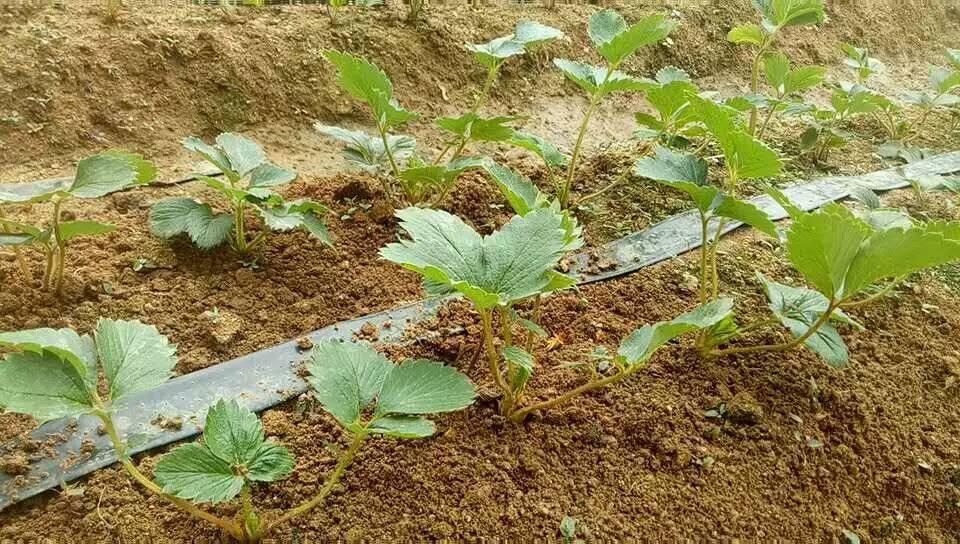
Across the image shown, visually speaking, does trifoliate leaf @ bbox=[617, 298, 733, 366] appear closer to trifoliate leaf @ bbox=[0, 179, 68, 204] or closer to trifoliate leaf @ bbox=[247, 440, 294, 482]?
trifoliate leaf @ bbox=[247, 440, 294, 482]

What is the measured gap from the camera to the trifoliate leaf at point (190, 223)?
163 centimetres

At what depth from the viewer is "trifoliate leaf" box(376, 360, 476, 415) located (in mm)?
1012

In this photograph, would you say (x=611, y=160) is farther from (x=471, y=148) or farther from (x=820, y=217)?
(x=820, y=217)

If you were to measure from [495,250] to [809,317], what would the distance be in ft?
2.32

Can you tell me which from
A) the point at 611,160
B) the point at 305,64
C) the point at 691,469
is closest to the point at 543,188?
the point at 611,160

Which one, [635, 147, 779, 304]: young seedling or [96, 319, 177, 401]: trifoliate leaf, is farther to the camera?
[635, 147, 779, 304]: young seedling

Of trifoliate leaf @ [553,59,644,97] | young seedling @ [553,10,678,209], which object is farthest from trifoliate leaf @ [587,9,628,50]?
trifoliate leaf @ [553,59,644,97]

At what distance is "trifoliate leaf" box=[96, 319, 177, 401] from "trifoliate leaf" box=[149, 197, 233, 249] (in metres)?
0.58

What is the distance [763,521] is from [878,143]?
2.31 meters

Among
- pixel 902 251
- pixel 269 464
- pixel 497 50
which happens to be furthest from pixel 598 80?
pixel 269 464

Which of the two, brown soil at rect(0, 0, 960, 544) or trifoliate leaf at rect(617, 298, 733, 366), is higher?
trifoliate leaf at rect(617, 298, 733, 366)

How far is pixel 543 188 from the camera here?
2.19 metres

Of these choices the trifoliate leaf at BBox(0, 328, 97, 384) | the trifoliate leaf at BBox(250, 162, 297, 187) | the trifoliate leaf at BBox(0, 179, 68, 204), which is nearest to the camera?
the trifoliate leaf at BBox(0, 328, 97, 384)

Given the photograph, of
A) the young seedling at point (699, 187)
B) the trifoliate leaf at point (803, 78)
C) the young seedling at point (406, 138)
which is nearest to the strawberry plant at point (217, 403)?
the young seedling at point (699, 187)
